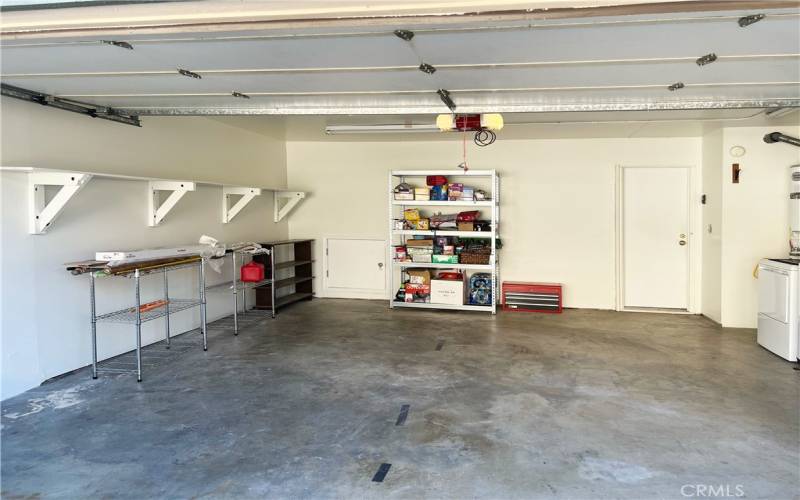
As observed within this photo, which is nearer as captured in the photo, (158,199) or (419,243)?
(158,199)

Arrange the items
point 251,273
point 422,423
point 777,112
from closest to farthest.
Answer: point 422,423
point 777,112
point 251,273

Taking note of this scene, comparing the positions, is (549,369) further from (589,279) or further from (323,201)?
(323,201)

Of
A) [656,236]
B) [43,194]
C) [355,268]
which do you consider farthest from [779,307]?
[43,194]

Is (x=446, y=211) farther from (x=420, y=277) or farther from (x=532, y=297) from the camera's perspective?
(x=532, y=297)

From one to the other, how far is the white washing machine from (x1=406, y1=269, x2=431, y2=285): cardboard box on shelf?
3692 mm

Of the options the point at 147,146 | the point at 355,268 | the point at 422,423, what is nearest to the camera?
the point at 422,423

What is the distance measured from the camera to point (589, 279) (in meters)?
6.70

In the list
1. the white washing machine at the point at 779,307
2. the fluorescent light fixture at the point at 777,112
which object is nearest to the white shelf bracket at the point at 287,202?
the fluorescent light fixture at the point at 777,112

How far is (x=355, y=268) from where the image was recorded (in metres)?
7.44

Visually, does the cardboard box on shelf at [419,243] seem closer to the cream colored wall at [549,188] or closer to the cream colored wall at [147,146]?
the cream colored wall at [549,188]

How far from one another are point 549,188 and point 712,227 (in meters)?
2.01

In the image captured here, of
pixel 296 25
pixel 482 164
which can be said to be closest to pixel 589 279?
pixel 482 164

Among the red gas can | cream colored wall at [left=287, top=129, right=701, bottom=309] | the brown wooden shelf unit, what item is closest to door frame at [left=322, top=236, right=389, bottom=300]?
the brown wooden shelf unit

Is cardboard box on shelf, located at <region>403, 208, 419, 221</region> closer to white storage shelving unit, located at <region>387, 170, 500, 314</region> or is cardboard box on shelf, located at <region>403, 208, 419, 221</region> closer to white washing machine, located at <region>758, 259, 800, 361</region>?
white storage shelving unit, located at <region>387, 170, 500, 314</region>
